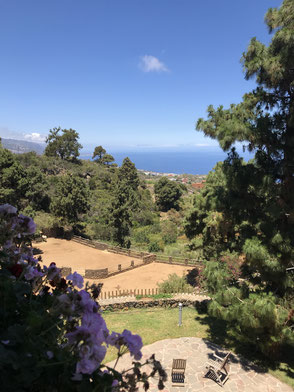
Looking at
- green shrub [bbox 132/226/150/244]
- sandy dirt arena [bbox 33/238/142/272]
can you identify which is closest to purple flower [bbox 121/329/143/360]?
sandy dirt arena [bbox 33/238/142/272]

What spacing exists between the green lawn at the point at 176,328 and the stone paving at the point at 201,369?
11.5 inches

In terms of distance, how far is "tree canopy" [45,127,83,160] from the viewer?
44.4 metres

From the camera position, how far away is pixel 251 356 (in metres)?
7.27

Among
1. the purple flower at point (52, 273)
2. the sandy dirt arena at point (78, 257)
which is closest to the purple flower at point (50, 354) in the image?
the purple flower at point (52, 273)

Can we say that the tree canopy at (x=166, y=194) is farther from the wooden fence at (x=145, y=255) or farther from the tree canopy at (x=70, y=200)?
the wooden fence at (x=145, y=255)

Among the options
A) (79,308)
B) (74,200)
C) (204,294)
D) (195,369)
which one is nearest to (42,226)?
(74,200)

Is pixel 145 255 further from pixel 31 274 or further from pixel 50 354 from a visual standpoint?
pixel 50 354

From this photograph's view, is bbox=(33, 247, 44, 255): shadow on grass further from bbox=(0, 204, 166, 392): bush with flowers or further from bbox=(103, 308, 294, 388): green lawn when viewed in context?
bbox=(0, 204, 166, 392): bush with flowers

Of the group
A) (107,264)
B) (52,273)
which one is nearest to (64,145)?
(107,264)

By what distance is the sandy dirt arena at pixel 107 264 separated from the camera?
46.9 ft

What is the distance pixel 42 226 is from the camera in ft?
72.2

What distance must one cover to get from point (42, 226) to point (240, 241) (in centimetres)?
1937

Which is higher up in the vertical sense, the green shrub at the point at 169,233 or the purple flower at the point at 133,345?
the purple flower at the point at 133,345

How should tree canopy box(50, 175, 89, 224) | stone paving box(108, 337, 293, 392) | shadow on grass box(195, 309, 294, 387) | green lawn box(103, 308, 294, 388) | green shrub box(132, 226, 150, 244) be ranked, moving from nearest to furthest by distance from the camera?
1. stone paving box(108, 337, 293, 392)
2. shadow on grass box(195, 309, 294, 387)
3. green lawn box(103, 308, 294, 388)
4. tree canopy box(50, 175, 89, 224)
5. green shrub box(132, 226, 150, 244)
